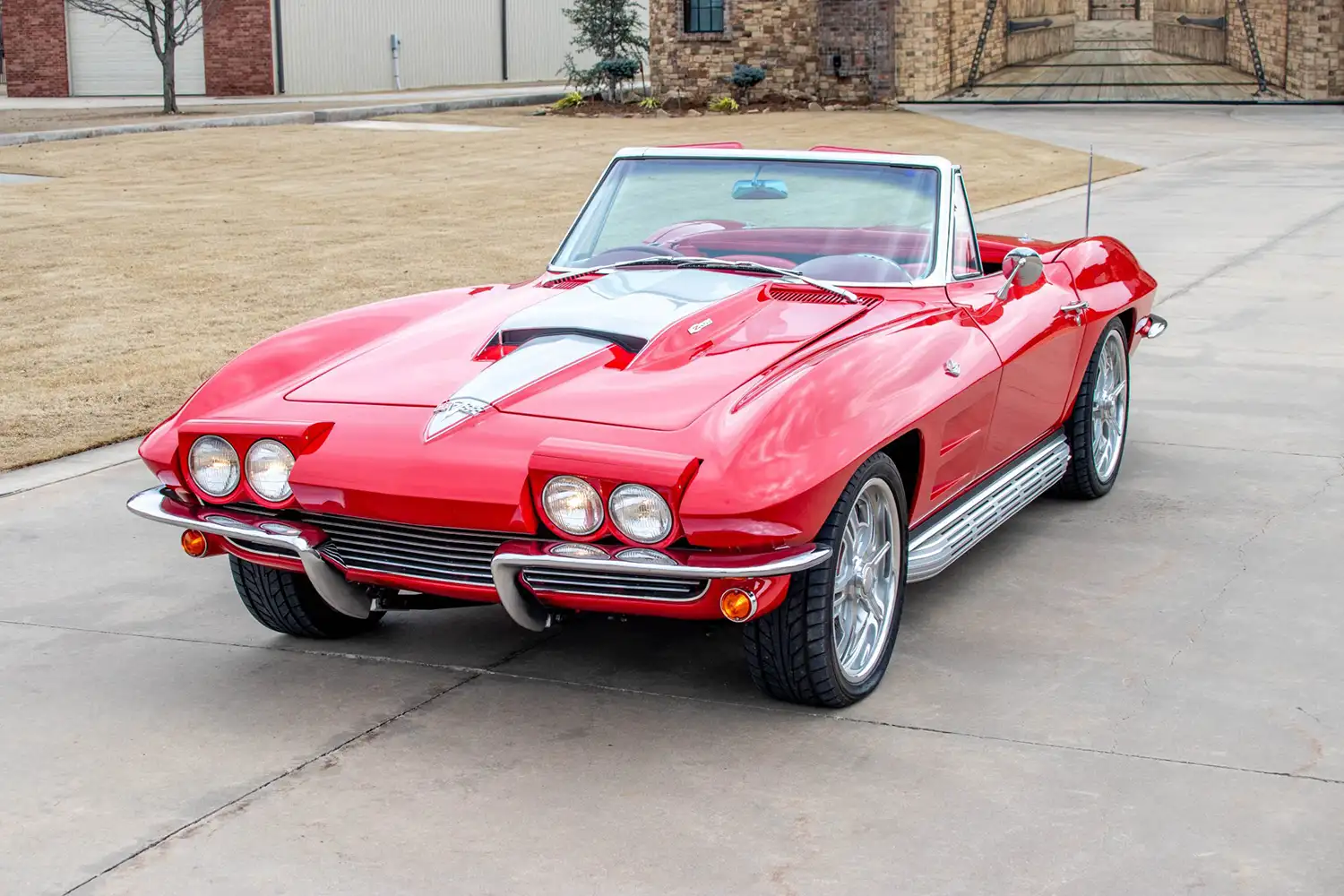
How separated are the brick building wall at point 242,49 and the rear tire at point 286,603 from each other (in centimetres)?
3739

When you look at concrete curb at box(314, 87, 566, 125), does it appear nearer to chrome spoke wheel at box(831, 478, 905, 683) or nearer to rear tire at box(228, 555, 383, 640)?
rear tire at box(228, 555, 383, 640)

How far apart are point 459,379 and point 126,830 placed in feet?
4.74

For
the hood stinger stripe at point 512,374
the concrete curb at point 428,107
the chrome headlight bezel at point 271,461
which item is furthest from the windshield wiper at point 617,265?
the concrete curb at point 428,107

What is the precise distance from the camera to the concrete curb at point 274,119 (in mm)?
25672

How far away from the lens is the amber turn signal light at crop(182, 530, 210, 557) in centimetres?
437

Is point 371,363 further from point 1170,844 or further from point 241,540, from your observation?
point 1170,844

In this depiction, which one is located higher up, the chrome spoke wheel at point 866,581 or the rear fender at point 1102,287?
the rear fender at point 1102,287

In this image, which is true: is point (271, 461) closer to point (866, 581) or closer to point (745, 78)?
point (866, 581)

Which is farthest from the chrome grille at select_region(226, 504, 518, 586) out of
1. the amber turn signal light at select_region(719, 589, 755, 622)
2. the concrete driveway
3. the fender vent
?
A: the fender vent

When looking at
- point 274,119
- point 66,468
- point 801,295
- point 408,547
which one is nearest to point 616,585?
point 408,547

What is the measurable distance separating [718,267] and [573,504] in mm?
1582

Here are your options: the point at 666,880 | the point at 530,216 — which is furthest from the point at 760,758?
the point at 530,216

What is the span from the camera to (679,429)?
3902 millimetres

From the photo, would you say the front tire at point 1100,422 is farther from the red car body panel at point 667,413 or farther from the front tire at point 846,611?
the front tire at point 846,611
